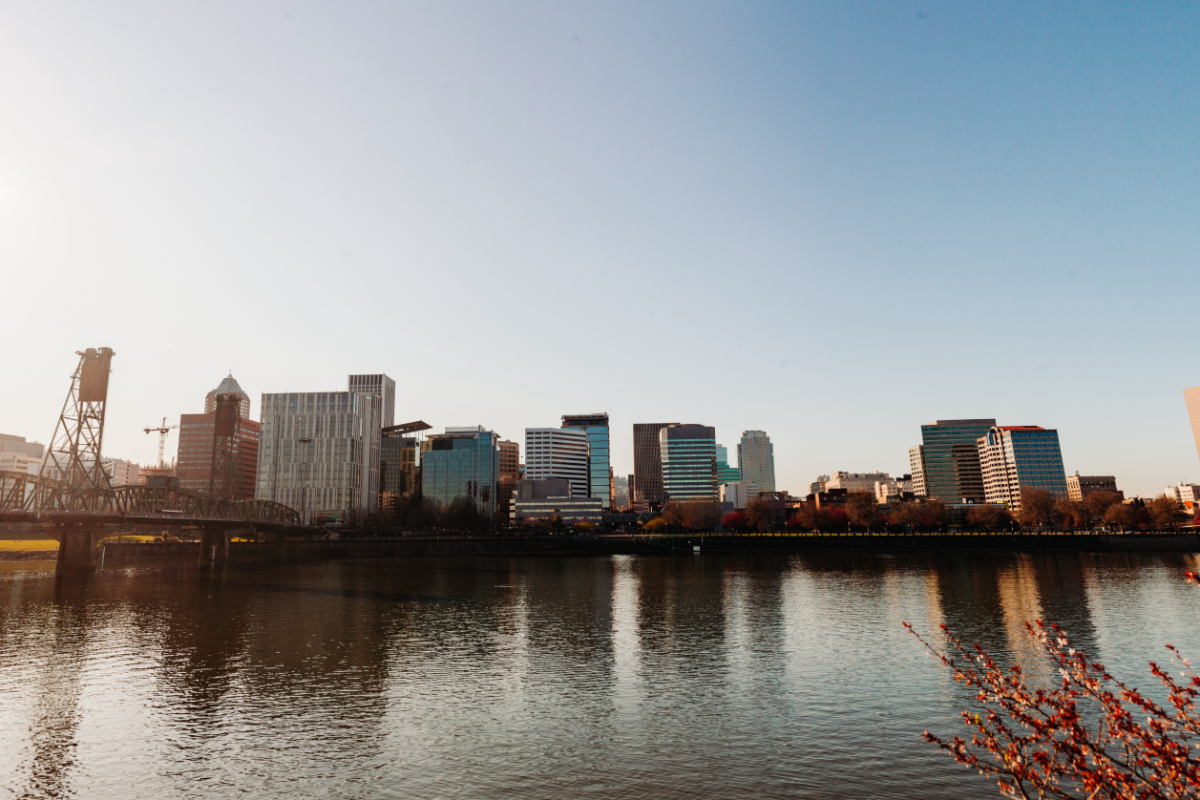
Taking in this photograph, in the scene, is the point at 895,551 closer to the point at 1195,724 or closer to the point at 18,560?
the point at 1195,724

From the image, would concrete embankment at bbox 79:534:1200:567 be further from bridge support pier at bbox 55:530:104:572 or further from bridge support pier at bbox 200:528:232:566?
bridge support pier at bbox 55:530:104:572

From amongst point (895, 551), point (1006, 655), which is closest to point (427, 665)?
point (1006, 655)

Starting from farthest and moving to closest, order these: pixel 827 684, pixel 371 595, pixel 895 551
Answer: pixel 895 551 < pixel 371 595 < pixel 827 684

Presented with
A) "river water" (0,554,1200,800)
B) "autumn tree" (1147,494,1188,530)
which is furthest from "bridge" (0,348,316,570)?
"autumn tree" (1147,494,1188,530)

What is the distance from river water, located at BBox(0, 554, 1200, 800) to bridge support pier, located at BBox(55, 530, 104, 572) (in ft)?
144

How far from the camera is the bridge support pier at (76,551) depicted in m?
110

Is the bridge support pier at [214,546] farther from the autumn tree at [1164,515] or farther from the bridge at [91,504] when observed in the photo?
the autumn tree at [1164,515]

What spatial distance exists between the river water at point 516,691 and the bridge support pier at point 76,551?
4378 centimetres

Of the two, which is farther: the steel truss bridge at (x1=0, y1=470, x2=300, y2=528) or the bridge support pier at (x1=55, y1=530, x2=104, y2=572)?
the bridge support pier at (x1=55, y1=530, x2=104, y2=572)

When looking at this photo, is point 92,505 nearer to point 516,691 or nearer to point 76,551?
point 76,551

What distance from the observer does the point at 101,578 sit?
340 feet

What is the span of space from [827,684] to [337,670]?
25869mm

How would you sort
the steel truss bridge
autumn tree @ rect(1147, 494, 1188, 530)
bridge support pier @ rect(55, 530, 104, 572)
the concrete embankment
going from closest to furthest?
the steel truss bridge < bridge support pier @ rect(55, 530, 104, 572) < the concrete embankment < autumn tree @ rect(1147, 494, 1188, 530)

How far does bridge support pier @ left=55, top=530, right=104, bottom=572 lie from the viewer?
110 metres
